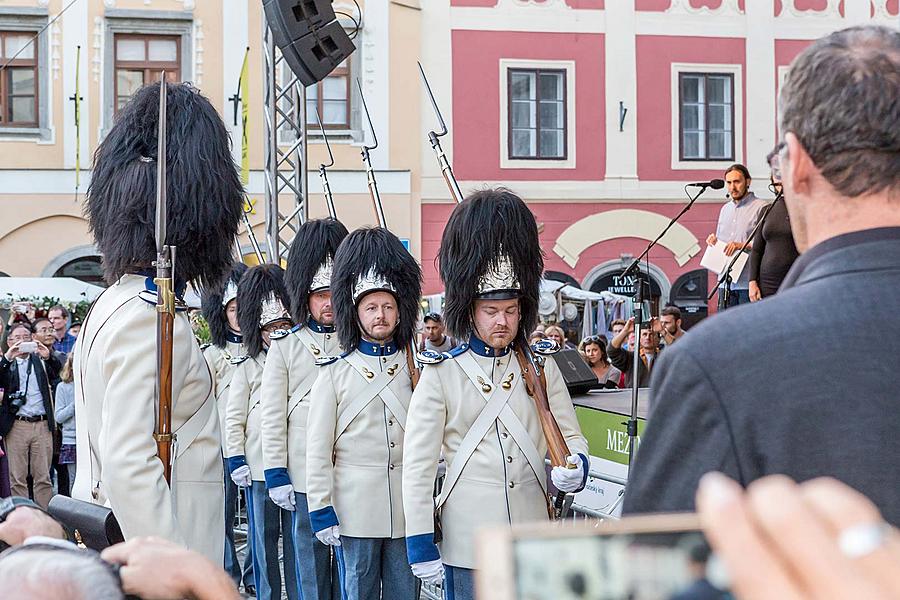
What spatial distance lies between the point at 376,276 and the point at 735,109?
50.4ft

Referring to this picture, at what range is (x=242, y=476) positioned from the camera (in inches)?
276

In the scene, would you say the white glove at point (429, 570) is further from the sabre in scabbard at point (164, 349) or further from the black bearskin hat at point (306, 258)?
the black bearskin hat at point (306, 258)

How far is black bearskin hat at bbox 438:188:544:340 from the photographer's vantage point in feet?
15.7

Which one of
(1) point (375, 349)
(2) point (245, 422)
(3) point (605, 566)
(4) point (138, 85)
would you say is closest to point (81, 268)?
(4) point (138, 85)

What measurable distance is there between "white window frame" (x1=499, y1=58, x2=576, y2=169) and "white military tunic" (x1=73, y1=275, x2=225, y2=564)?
1626 cm

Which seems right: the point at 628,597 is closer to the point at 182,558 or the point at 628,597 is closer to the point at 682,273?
the point at 182,558

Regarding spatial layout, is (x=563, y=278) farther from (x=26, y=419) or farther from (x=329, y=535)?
(x=329, y=535)

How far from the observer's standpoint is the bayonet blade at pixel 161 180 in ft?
10.8

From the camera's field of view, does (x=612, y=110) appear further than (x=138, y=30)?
Yes

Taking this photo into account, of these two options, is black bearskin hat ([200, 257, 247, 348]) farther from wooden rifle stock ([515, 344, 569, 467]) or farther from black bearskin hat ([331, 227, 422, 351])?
wooden rifle stock ([515, 344, 569, 467])

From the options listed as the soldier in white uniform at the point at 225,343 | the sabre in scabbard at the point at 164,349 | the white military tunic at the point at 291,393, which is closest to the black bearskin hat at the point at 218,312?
the soldier in white uniform at the point at 225,343

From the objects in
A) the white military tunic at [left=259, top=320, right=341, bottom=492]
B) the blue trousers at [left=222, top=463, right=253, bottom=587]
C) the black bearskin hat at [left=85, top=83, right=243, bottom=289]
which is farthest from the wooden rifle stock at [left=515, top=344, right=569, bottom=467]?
the blue trousers at [left=222, top=463, right=253, bottom=587]

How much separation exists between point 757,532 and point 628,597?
0.12m

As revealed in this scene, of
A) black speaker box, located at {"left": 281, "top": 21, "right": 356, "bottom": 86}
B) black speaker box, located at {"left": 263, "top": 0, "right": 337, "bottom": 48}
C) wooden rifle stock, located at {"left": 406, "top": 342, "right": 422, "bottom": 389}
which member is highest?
black speaker box, located at {"left": 263, "top": 0, "right": 337, "bottom": 48}
